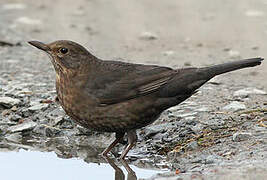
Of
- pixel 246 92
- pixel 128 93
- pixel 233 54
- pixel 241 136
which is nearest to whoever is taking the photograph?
pixel 241 136

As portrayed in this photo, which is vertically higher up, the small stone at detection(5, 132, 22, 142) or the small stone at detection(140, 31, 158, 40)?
the small stone at detection(140, 31, 158, 40)

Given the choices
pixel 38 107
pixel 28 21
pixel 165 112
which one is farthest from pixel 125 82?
pixel 28 21

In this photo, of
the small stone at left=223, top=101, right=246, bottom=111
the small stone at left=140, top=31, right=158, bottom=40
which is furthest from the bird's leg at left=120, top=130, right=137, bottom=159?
the small stone at left=140, top=31, right=158, bottom=40

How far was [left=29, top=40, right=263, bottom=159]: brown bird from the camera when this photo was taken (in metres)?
5.89

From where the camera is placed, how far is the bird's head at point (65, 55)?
624 cm

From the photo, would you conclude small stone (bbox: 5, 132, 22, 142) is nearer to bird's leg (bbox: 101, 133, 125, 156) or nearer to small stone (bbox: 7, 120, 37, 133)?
small stone (bbox: 7, 120, 37, 133)

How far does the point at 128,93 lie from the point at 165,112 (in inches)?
39.8

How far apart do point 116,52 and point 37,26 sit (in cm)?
212

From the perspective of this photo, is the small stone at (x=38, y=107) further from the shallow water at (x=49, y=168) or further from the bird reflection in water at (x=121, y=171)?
the bird reflection in water at (x=121, y=171)

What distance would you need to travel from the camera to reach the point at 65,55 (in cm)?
625

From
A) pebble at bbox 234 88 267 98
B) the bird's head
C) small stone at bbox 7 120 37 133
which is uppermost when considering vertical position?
the bird's head

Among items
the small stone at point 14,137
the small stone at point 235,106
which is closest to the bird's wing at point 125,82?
the small stone at point 235,106

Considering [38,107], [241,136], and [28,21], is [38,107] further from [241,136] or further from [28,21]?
[28,21]

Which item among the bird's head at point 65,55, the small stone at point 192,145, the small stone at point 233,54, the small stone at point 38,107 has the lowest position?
the small stone at point 192,145
